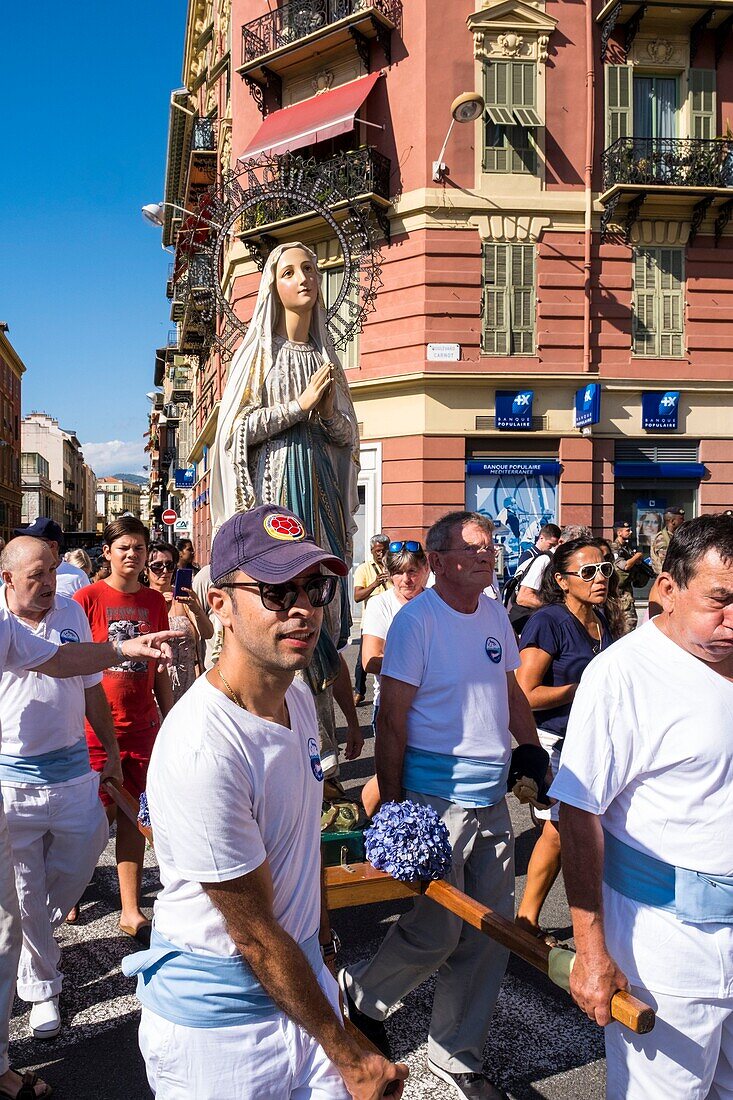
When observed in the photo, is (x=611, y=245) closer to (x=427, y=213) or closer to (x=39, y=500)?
(x=427, y=213)

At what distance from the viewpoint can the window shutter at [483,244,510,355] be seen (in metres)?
17.6

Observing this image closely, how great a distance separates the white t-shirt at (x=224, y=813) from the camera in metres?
1.74

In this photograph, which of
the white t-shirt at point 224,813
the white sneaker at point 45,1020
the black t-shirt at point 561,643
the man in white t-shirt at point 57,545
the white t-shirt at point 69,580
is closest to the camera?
the white t-shirt at point 224,813

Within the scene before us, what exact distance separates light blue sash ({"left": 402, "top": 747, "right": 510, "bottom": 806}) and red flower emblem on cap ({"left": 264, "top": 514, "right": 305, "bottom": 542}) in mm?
1635

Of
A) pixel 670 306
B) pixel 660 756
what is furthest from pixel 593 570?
pixel 670 306

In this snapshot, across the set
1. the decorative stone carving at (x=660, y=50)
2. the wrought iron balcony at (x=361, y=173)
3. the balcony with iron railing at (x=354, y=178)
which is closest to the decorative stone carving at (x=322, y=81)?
the balcony with iron railing at (x=354, y=178)

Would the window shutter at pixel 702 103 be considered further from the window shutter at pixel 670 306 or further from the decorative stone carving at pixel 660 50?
the window shutter at pixel 670 306

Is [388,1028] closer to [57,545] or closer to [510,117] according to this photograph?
[57,545]

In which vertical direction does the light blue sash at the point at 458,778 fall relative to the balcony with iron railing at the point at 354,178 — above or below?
below

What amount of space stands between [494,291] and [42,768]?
15475 millimetres

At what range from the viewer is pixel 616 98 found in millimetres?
17797

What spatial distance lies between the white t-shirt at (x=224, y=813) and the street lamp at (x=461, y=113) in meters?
16.2

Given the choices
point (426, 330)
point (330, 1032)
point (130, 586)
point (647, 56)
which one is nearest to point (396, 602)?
point (130, 586)

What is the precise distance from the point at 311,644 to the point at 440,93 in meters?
18.1
